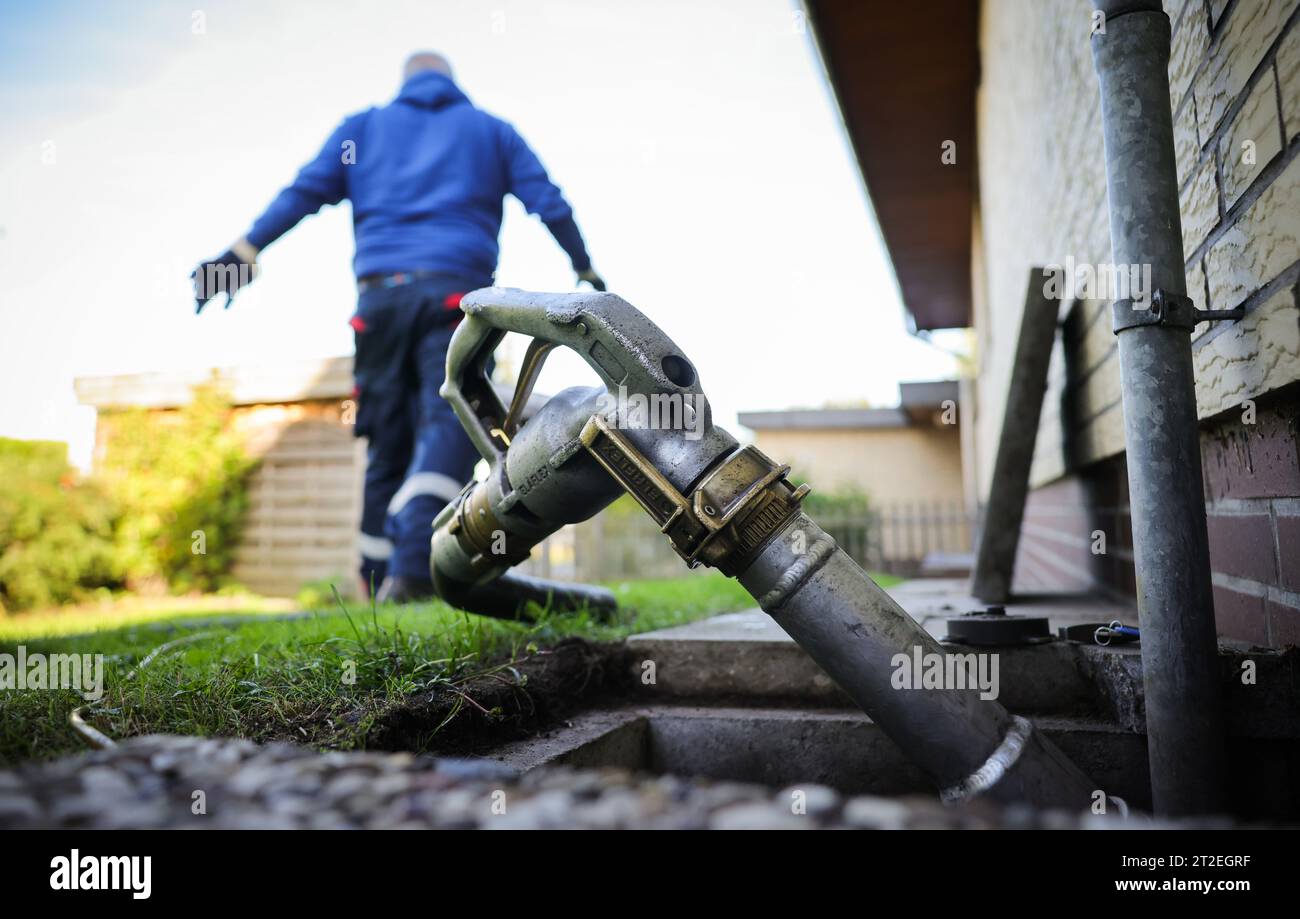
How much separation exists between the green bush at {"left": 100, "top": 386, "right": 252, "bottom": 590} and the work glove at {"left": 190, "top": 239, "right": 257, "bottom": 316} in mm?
7287

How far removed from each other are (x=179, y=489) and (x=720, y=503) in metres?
9.92

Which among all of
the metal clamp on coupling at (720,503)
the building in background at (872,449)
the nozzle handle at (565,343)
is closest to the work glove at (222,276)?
the nozzle handle at (565,343)

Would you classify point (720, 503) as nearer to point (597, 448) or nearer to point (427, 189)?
point (597, 448)

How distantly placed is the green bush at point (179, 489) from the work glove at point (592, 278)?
25.2 ft

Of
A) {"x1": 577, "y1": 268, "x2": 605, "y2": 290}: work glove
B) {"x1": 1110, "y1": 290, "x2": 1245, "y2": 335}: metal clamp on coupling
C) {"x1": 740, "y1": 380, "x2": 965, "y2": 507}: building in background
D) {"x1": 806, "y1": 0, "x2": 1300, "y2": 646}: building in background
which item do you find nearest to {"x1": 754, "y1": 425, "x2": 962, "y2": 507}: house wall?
{"x1": 740, "y1": 380, "x2": 965, "y2": 507}: building in background

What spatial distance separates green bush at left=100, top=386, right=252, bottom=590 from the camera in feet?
30.4

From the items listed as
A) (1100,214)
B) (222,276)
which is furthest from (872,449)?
(222,276)

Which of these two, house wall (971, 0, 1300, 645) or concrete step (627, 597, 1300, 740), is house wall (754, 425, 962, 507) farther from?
concrete step (627, 597, 1300, 740)

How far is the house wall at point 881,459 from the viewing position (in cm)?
1541

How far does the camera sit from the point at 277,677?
5.08 ft

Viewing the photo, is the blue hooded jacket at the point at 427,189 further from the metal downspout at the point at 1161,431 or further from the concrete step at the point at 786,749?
the metal downspout at the point at 1161,431

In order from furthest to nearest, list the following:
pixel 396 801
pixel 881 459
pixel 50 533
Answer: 1. pixel 881 459
2. pixel 50 533
3. pixel 396 801
